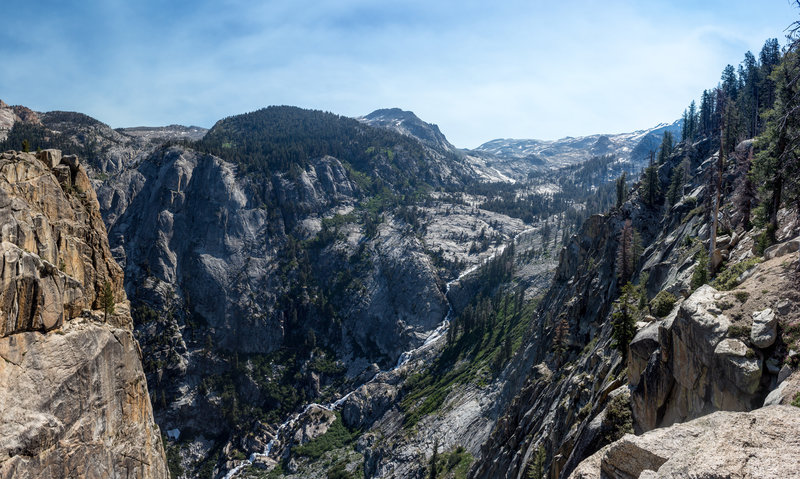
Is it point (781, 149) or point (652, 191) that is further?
point (652, 191)

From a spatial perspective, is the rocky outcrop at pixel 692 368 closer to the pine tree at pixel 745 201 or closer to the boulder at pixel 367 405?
the pine tree at pixel 745 201

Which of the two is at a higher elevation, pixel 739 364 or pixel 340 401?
pixel 739 364

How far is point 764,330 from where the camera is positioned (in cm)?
1697

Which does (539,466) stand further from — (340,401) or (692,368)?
(340,401)

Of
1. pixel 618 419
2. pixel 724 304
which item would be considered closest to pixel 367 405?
pixel 618 419

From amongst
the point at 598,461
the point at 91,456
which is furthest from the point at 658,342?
the point at 91,456

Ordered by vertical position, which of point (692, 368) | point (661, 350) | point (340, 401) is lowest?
point (340, 401)

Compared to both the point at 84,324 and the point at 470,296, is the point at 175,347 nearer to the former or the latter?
the point at 470,296

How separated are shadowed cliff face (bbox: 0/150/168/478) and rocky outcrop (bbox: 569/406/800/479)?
130 feet

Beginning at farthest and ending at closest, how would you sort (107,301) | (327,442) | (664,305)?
1. (327,442)
2. (107,301)
3. (664,305)

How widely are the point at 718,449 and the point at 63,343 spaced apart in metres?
47.0

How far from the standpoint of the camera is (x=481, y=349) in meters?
137

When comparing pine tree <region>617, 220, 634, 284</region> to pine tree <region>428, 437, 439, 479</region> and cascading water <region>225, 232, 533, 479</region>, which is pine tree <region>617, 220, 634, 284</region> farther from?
cascading water <region>225, 232, 533, 479</region>

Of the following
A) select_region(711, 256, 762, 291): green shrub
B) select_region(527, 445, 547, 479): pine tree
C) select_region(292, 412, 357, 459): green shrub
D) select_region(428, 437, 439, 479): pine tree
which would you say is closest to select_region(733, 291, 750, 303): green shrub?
select_region(711, 256, 762, 291): green shrub
